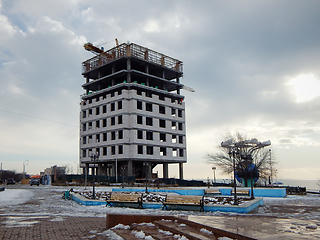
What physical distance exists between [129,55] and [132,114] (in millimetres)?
13727

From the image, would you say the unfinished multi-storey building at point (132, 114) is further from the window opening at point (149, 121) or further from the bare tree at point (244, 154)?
the bare tree at point (244, 154)

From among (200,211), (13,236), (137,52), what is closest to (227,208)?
(200,211)

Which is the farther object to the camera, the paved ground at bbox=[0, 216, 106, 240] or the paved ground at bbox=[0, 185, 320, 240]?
the paved ground at bbox=[0, 216, 106, 240]

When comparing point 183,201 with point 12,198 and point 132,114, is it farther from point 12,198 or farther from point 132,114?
point 132,114

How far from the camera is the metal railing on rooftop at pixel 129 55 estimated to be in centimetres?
7012

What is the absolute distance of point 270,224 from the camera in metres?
8.65

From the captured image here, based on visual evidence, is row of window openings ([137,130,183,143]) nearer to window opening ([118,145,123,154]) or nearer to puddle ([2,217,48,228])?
window opening ([118,145,123,154])

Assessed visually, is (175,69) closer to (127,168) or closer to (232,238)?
(127,168)

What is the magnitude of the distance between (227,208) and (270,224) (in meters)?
7.45

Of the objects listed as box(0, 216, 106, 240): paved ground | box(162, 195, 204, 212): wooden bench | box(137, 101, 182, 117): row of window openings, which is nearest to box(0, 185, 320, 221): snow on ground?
box(162, 195, 204, 212): wooden bench

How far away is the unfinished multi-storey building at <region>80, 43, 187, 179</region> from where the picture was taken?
6625 centimetres

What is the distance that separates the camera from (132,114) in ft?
217

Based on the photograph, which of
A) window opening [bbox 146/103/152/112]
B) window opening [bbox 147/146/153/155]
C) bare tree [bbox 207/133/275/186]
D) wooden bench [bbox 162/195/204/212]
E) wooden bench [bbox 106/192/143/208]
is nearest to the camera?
wooden bench [bbox 162/195/204/212]

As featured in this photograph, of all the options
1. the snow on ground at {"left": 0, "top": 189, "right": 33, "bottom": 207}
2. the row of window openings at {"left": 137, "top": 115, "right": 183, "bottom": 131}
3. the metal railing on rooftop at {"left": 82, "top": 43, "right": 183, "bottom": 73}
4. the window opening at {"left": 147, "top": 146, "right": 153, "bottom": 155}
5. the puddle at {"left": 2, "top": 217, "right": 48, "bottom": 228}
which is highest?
the metal railing on rooftop at {"left": 82, "top": 43, "right": 183, "bottom": 73}
